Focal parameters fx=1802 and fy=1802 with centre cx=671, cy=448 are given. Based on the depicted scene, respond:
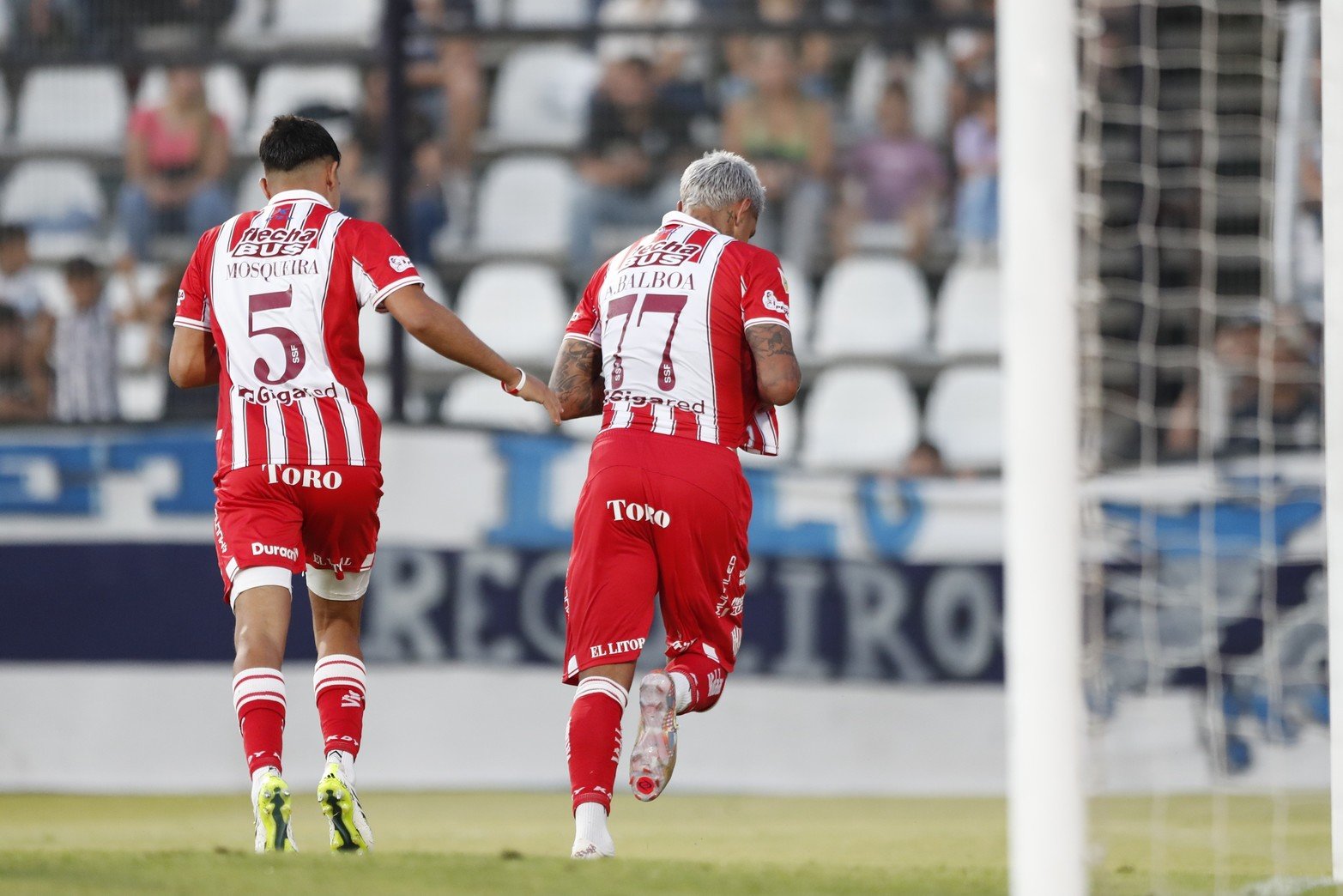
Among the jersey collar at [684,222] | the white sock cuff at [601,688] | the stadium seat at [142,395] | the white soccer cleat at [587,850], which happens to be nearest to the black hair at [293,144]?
the jersey collar at [684,222]

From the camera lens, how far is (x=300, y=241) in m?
4.99

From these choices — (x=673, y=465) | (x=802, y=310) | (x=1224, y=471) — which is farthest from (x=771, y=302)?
(x=802, y=310)

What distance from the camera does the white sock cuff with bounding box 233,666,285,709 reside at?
4.79 meters

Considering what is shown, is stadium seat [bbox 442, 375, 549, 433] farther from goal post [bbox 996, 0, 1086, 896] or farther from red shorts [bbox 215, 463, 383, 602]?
goal post [bbox 996, 0, 1086, 896]

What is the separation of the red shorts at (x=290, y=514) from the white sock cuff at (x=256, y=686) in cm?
28

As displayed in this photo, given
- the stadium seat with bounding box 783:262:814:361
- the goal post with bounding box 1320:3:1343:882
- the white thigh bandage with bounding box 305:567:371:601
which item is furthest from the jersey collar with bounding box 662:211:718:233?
the stadium seat with bounding box 783:262:814:361

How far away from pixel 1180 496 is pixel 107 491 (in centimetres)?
501

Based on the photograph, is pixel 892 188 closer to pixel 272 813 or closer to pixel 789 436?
pixel 789 436

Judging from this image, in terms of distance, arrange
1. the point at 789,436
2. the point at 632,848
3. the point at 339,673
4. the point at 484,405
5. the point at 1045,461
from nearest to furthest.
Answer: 1. the point at 1045,461
2. the point at 339,673
3. the point at 632,848
4. the point at 789,436
5. the point at 484,405

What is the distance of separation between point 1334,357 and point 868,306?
4.54m

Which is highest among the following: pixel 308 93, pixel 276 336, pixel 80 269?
pixel 308 93

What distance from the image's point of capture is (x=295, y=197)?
5086mm

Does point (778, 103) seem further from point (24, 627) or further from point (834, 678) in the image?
point (24, 627)

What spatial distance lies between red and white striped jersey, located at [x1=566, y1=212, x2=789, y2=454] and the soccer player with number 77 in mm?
255
